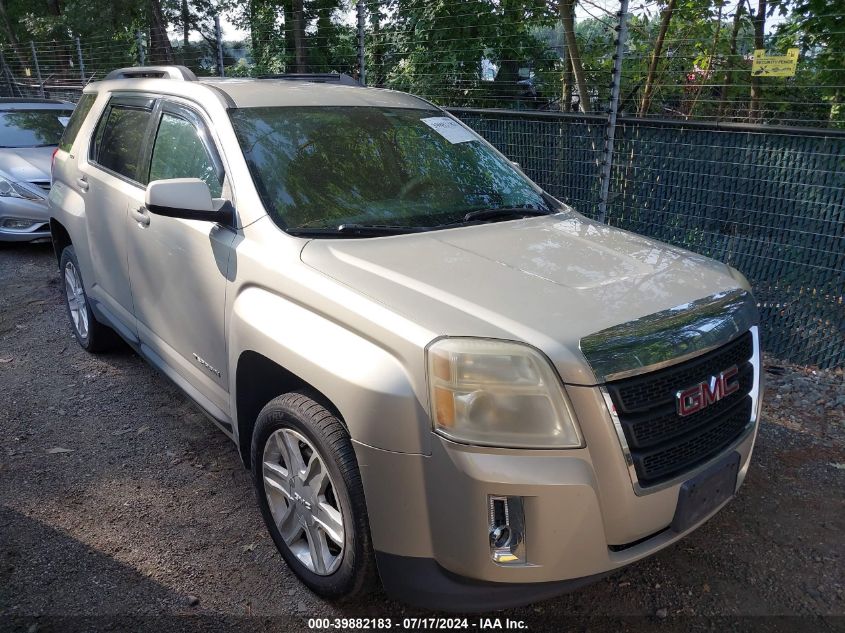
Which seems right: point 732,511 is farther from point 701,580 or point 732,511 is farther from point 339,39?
point 339,39

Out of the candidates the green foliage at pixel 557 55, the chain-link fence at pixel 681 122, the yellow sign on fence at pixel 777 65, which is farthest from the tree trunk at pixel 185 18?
the yellow sign on fence at pixel 777 65

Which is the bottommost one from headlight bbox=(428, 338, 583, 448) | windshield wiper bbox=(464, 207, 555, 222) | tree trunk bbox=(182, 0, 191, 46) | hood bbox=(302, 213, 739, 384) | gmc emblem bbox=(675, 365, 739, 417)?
gmc emblem bbox=(675, 365, 739, 417)

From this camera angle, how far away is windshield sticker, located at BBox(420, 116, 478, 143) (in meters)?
3.69

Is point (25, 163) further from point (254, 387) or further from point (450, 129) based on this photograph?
point (254, 387)

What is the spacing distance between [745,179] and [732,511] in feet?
8.79

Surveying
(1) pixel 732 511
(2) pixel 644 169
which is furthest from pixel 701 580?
(2) pixel 644 169

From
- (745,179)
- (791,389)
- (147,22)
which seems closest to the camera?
(791,389)

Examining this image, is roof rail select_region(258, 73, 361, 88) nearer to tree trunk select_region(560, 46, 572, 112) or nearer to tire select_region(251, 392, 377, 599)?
tire select_region(251, 392, 377, 599)

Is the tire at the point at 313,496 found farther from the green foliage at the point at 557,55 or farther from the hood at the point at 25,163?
the hood at the point at 25,163

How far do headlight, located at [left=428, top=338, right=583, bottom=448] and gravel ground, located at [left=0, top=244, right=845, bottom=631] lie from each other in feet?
3.04

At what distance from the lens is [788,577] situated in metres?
2.83

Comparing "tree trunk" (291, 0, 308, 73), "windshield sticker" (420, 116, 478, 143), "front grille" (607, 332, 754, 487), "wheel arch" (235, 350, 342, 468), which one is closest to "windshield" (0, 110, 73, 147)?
"tree trunk" (291, 0, 308, 73)

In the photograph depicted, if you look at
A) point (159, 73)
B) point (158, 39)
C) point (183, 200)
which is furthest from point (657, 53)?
point (158, 39)

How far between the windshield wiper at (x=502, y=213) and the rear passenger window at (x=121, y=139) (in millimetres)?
1885
